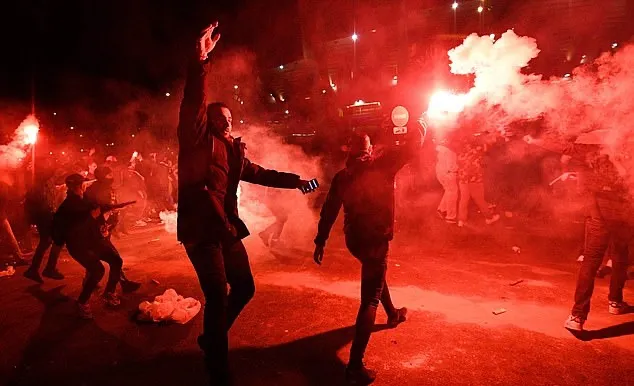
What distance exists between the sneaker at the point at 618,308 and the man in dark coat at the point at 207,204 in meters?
4.37

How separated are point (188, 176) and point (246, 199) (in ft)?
25.2

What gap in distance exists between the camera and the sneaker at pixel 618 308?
4492mm

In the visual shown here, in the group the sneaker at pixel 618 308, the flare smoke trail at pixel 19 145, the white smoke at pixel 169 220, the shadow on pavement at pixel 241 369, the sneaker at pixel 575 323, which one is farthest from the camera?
the white smoke at pixel 169 220

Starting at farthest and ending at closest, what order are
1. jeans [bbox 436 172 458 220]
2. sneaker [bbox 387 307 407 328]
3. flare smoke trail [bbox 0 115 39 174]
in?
1. jeans [bbox 436 172 458 220]
2. flare smoke trail [bbox 0 115 39 174]
3. sneaker [bbox 387 307 407 328]

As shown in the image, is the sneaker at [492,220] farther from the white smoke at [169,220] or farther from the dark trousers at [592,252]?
the white smoke at [169,220]

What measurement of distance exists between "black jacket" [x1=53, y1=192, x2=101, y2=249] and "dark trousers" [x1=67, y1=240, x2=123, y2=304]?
0.06m

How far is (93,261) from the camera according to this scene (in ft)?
15.9

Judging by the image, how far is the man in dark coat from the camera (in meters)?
2.82

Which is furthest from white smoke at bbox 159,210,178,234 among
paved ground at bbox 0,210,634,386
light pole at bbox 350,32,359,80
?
light pole at bbox 350,32,359,80

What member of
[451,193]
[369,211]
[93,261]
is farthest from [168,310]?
[451,193]

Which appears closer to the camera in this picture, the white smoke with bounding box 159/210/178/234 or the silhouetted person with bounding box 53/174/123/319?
the silhouetted person with bounding box 53/174/123/319

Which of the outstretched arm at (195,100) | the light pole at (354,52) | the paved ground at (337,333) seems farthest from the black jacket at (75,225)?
the light pole at (354,52)

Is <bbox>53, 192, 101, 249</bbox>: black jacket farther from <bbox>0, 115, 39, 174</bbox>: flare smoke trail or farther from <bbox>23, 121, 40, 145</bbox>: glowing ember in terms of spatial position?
<bbox>23, 121, 40, 145</bbox>: glowing ember

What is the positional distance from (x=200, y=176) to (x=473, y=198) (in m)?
8.98
